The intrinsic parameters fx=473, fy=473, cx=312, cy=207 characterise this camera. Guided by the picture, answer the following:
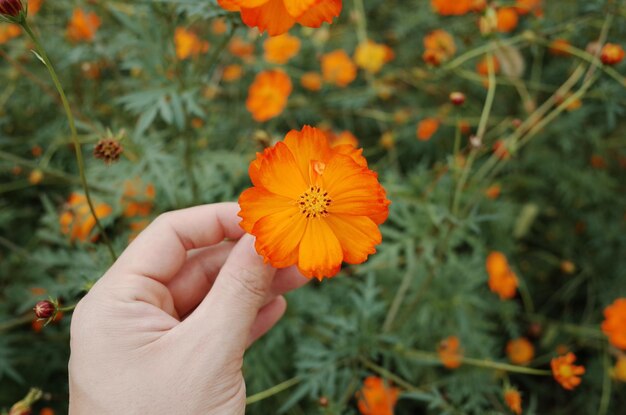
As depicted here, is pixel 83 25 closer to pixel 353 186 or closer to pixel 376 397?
pixel 353 186

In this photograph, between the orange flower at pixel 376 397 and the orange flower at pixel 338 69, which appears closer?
the orange flower at pixel 376 397

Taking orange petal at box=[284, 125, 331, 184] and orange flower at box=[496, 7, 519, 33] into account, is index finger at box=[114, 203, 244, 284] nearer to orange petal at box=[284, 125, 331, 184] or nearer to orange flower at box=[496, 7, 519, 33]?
orange petal at box=[284, 125, 331, 184]

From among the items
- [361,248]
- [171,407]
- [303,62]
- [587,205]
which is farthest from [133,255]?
[587,205]

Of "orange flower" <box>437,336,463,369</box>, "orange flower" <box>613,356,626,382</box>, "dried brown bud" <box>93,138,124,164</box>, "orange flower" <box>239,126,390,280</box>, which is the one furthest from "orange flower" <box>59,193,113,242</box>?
"orange flower" <box>613,356,626,382</box>

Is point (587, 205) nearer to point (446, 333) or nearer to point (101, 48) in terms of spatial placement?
point (446, 333)

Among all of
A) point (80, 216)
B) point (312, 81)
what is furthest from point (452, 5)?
point (80, 216)

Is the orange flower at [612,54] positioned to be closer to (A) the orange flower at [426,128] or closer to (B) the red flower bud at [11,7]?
(A) the orange flower at [426,128]

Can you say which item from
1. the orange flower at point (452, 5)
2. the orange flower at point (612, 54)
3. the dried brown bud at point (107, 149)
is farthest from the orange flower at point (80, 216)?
the orange flower at point (612, 54)
